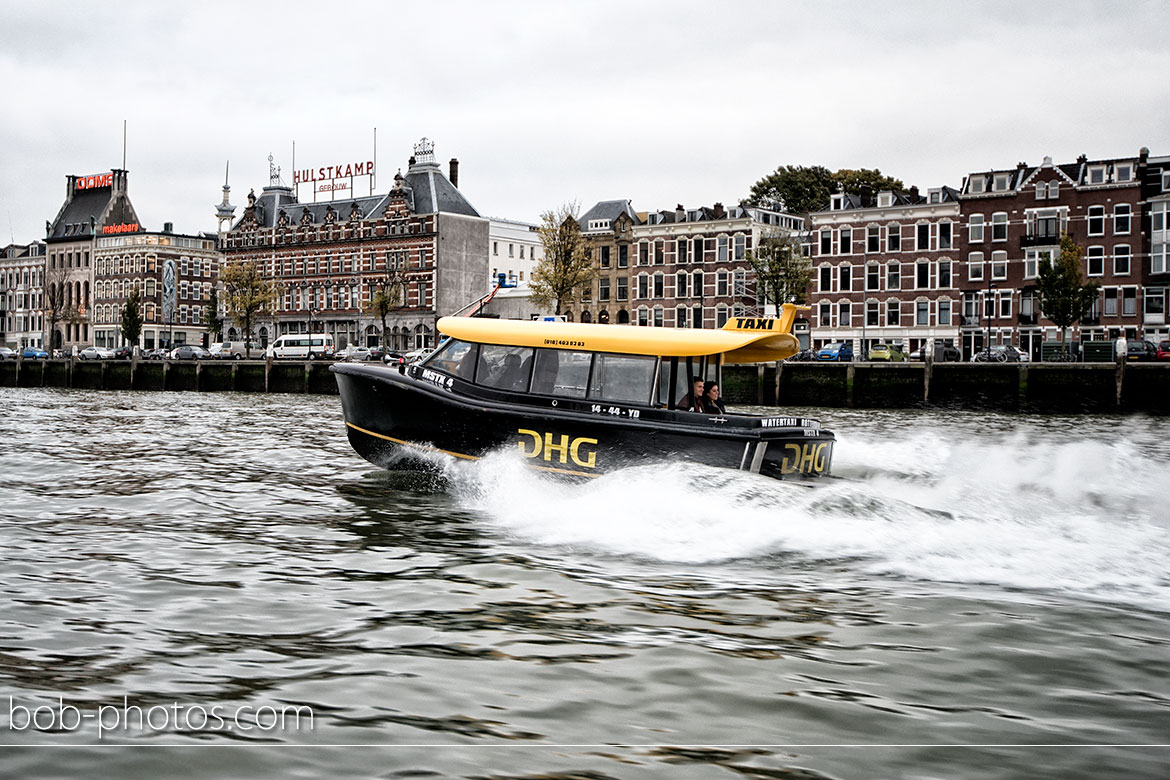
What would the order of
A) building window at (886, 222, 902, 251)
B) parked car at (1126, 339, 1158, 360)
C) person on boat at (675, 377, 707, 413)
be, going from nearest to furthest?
1. person on boat at (675, 377, 707, 413)
2. parked car at (1126, 339, 1158, 360)
3. building window at (886, 222, 902, 251)

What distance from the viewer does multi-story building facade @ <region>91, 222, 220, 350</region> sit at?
371 feet

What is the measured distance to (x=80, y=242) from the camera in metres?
122

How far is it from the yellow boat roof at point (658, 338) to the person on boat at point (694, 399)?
38cm

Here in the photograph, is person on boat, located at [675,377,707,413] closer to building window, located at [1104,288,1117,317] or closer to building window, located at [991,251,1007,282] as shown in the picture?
building window, located at [1104,288,1117,317]

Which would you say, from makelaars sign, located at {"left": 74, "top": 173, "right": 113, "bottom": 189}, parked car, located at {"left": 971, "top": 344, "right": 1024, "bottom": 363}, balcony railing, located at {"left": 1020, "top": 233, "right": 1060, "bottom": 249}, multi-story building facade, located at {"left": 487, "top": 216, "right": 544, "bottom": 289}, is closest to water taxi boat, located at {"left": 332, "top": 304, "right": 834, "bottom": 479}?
parked car, located at {"left": 971, "top": 344, "right": 1024, "bottom": 363}

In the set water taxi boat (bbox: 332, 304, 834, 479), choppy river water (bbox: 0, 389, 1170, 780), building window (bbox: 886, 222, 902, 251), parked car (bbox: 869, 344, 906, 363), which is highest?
building window (bbox: 886, 222, 902, 251)

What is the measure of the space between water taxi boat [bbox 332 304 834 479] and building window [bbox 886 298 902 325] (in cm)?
5959

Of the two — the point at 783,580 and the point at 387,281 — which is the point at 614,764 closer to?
the point at 783,580

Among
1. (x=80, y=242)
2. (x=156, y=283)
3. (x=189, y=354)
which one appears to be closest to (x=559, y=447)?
(x=189, y=354)

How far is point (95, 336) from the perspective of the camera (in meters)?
119

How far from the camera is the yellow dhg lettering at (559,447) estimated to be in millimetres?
13430

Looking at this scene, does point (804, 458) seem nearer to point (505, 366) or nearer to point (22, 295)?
point (505, 366)

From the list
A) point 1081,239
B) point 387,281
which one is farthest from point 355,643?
point 387,281

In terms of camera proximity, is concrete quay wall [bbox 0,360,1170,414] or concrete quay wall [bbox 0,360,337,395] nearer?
concrete quay wall [bbox 0,360,1170,414]
